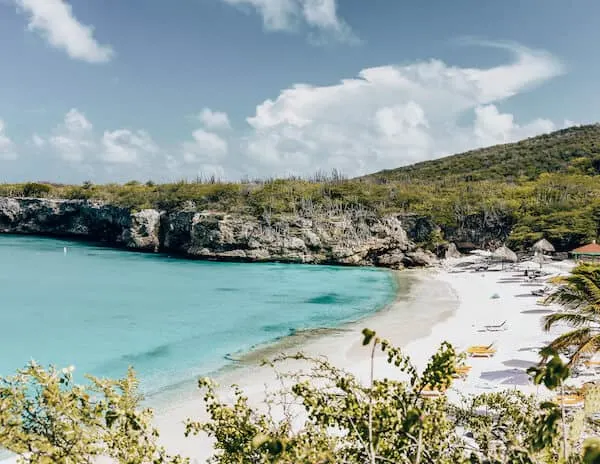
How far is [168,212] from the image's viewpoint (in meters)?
60.5

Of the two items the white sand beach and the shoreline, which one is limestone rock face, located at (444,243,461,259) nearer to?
the white sand beach

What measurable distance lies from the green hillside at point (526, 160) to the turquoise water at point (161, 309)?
47.0m

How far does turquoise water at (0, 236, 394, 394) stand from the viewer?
20.4 metres

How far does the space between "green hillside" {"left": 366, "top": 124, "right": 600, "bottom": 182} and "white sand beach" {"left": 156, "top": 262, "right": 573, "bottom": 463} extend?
46.9m

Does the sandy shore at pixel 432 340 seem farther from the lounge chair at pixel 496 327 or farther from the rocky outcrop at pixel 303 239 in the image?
the rocky outcrop at pixel 303 239

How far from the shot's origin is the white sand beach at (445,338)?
44.5 ft

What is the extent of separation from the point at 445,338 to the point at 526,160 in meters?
Answer: 77.0

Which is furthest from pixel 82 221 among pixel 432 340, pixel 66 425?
pixel 66 425

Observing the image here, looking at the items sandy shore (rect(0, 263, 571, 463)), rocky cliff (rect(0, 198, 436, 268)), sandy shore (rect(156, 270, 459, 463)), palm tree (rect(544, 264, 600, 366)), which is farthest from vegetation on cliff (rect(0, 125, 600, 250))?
palm tree (rect(544, 264, 600, 366))

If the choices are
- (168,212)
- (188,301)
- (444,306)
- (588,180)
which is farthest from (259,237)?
(588,180)

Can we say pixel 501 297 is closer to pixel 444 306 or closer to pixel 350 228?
pixel 444 306

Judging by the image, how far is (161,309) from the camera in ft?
101

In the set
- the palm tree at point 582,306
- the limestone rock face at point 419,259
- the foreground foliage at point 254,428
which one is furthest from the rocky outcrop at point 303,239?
the foreground foliage at point 254,428

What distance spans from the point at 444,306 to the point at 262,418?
24786mm
